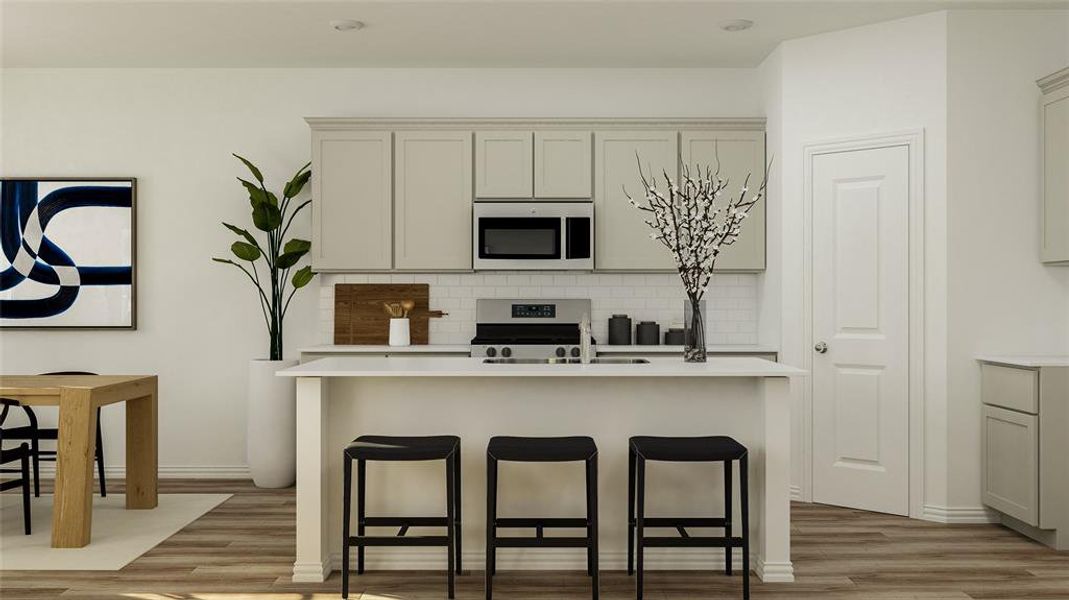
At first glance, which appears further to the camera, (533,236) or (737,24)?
(533,236)

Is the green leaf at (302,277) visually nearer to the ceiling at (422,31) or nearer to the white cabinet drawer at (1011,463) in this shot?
the ceiling at (422,31)

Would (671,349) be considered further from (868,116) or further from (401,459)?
(401,459)

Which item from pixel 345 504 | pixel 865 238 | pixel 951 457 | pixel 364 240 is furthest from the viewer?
pixel 364 240

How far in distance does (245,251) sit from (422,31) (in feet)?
6.03

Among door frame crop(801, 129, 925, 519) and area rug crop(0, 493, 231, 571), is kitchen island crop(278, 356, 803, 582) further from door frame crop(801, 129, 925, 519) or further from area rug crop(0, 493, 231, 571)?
door frame crop(801, 129, 925, 519)

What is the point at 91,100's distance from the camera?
5820 mm

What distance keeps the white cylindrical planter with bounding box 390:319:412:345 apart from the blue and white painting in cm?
187

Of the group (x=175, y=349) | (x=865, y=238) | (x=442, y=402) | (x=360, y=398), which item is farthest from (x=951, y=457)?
(x=175, y=349)

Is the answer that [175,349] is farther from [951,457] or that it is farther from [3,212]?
[951,457]

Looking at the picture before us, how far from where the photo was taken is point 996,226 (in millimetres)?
4512

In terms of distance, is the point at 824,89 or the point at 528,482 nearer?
the point at 528,482

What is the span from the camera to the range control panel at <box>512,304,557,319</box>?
584 centimetres

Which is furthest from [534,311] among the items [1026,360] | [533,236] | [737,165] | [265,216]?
[1026,360]

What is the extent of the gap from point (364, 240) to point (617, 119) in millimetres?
1903
